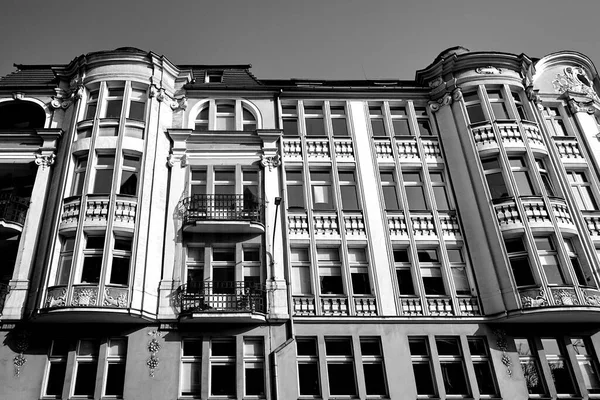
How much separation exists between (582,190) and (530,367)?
8341 mm

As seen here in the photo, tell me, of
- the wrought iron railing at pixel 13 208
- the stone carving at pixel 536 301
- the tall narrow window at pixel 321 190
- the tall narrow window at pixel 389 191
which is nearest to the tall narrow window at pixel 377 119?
the tall narrow window at pixel 389 191

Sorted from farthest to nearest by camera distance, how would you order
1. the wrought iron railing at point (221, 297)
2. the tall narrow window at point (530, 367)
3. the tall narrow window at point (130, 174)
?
1. the tall narrow window at point (130, 174)
2. the wrought iron railing at point (221, 297)
3. the tall narrow window at point (530, 367)

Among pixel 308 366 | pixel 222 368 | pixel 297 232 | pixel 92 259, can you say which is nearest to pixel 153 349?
pixel 222 368

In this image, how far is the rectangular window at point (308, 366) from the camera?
52.6 ft

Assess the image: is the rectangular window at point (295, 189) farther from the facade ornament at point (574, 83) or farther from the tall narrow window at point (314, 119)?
the facade ornament at point (574, 83)

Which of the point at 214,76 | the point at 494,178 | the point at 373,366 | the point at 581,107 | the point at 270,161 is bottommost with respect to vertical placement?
the point at 373,366

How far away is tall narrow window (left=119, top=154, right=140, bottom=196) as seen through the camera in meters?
18.3

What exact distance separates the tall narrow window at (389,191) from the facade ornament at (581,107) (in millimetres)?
9278

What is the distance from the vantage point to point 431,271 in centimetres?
1861

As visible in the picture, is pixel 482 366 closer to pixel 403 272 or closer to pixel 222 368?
pixel 403 272

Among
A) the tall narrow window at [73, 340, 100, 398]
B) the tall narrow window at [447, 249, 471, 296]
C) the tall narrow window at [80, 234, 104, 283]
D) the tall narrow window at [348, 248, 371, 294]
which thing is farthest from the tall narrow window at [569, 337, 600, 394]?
the tall narrow window at [80, 234, 104, 283]

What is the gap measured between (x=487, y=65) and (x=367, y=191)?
328 inches

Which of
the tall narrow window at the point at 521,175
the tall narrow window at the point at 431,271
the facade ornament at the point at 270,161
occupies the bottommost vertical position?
the tall narrow window at the point at 431,271

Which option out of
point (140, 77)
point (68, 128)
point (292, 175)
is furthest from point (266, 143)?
point (68, 128)
